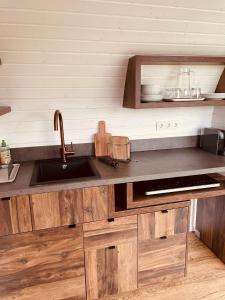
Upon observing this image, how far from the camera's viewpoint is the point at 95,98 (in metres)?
1.93

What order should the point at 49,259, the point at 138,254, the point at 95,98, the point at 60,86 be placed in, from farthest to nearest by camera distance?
the point at 95,98
the point at 60,86
the point at 138,254
the point at 49,259

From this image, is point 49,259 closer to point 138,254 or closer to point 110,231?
point 110,231

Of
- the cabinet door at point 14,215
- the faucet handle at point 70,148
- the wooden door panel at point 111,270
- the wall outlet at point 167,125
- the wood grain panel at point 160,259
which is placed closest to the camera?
the cabinet door at point 14,215

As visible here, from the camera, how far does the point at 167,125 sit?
2180 millimetres

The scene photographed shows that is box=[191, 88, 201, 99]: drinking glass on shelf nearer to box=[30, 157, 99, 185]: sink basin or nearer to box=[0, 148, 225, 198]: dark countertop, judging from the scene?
box=[0, 148, 225, 198]: dark countertop

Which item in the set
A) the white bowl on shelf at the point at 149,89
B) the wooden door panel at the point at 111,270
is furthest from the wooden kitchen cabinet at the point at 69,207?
the white bowl on shelf at the point at 149,89

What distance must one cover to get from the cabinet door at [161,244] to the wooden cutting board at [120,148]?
0.50m

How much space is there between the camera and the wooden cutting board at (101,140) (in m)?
2.00

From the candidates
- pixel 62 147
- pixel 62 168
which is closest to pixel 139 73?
pixel 62 147

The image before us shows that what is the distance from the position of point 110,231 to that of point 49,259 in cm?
42

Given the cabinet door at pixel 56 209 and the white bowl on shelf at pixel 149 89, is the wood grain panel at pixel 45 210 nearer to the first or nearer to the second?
the cabinet door at pixel 56 209

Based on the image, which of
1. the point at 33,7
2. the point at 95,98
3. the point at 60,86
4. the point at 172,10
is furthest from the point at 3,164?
the point at 172,10

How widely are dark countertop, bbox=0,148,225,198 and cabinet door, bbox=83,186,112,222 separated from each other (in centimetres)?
5

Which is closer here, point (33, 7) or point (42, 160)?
point (33, 7)
